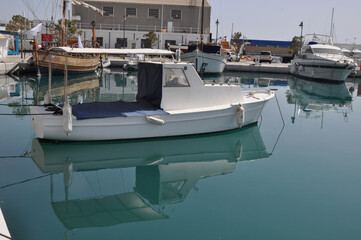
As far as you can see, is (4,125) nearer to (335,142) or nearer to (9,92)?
(9,92)

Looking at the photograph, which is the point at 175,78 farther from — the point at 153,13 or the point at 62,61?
the point at 153,13

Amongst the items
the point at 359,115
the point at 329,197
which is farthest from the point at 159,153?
the point at 359,115

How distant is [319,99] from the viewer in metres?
22.1

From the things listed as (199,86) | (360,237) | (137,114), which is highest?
(199,86)

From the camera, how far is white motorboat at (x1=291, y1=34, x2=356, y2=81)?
29969 mm

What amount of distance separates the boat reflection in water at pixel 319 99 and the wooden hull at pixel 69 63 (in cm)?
1750

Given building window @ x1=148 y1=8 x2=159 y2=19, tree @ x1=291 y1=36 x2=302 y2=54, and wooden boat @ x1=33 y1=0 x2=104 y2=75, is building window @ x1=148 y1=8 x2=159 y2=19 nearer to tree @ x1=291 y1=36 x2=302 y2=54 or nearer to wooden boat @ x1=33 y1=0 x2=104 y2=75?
wooden boat @ x1=33 y1=0 x2=104 y2=75

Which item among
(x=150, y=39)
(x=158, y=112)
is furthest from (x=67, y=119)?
(x=150, y=39)

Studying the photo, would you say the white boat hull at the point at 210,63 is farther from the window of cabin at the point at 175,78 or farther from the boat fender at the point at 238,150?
the window of cabin at the point at 175,78

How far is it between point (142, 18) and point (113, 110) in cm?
4633

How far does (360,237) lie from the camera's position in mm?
6098

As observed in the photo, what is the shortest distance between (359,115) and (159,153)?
12.5 meters

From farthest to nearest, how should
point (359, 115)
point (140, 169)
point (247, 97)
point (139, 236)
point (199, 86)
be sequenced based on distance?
point (359, 115)
point (247, 97)
point (199, 86)
point (140, 169)
point (139, 236)

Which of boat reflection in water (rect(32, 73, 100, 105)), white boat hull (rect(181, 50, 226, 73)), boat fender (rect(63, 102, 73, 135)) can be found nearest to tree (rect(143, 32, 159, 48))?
white boat hull (rect(181, 50, 226, 73))
